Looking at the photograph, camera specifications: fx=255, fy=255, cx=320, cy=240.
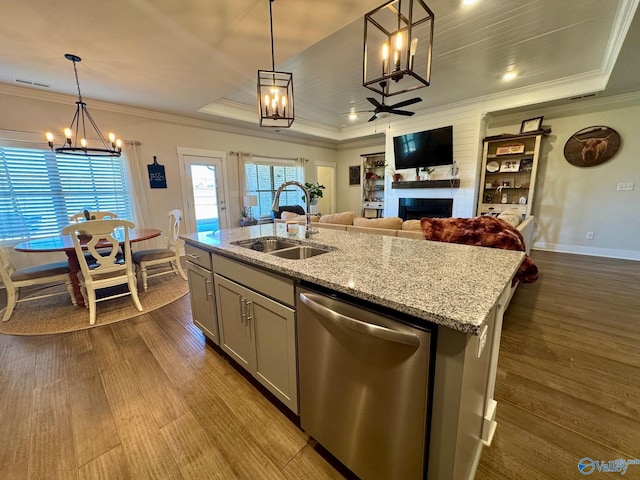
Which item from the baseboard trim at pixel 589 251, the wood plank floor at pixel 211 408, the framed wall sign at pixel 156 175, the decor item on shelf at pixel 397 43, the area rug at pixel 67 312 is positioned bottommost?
the wood plank floor at pixel 211 408

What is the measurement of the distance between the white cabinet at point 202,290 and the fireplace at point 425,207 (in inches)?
202

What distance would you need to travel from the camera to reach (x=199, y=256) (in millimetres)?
1961

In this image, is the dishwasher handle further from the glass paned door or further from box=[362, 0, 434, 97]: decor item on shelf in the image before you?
the glass paned door

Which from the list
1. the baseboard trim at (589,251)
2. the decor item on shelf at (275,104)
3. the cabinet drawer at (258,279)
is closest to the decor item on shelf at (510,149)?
the baseboard trim at (589,251)

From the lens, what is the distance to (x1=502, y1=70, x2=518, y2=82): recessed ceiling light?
12.4ft

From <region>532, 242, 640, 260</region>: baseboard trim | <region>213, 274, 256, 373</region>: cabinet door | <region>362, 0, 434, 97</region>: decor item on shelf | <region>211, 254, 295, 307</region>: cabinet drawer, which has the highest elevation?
<region>362, 0, 434, 97</region>: decor item on shelf

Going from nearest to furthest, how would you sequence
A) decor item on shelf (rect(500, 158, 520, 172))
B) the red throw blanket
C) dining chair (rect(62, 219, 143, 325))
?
1. the red throw blanket
2. dining chair (rect(62, 219, 143, 325))
3. decor item on shelf (rect(500, 158, 520, 172))

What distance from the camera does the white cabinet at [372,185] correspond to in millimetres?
7113

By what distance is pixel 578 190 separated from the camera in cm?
Result: 462

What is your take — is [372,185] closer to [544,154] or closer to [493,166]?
[493,166]

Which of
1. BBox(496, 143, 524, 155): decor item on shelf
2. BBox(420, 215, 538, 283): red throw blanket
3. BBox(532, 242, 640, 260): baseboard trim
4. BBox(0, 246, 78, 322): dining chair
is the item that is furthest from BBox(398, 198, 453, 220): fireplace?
BBox(0, 246, 78, 322): dining chair

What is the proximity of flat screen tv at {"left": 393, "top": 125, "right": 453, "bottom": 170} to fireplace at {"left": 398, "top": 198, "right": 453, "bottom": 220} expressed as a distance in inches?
30.4

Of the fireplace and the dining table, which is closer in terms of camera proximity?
the dining table

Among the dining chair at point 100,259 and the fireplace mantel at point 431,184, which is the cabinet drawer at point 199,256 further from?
the fireplace mantel at point 431,184
